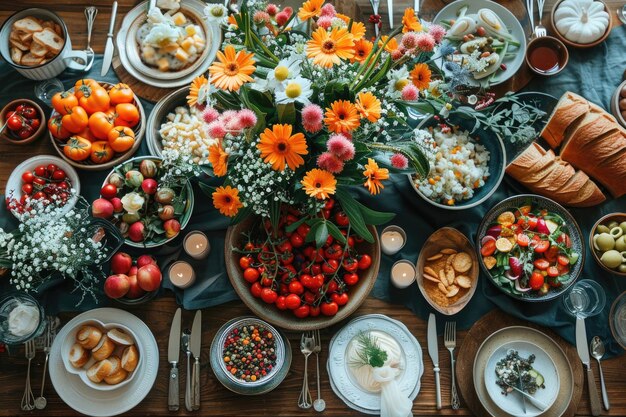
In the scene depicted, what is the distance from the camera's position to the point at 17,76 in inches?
78.7

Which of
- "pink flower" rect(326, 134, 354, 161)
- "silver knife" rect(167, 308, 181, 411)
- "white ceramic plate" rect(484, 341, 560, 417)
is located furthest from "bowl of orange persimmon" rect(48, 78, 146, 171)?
"white ceramic plate" rect(484, 341, 560, 417)

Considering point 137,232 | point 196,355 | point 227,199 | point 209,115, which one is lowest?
point 196,355

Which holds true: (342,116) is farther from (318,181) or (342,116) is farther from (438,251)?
(438,251)

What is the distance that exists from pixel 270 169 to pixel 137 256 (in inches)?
27.4

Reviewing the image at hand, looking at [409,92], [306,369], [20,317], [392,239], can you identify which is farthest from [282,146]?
[20,317]

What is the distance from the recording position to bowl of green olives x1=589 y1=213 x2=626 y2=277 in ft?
6.05

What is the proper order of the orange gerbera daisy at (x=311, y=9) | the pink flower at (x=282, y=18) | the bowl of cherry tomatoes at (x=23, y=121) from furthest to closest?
1. the bowl of cherry tomatoes at (x=23, y=121)
2. the pink flower at (x=282, y=18)
3. the orange gerbera daisy at (x=311, y=9)

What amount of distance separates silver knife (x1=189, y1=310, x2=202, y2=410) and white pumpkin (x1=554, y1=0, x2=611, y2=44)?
1.66 meters

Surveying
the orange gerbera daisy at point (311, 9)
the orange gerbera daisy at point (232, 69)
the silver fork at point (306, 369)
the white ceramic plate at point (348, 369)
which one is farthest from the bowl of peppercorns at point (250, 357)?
the orange gerbera daisy at point (311, 9)

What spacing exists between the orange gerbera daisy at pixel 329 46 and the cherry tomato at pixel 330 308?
78 cm

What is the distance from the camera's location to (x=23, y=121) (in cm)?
191

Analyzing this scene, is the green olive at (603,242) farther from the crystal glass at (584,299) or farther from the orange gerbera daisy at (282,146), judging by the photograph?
the orange gerbera daisy at (282,146)

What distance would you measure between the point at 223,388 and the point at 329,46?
3.76 feet

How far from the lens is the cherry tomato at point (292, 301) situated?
170cm
